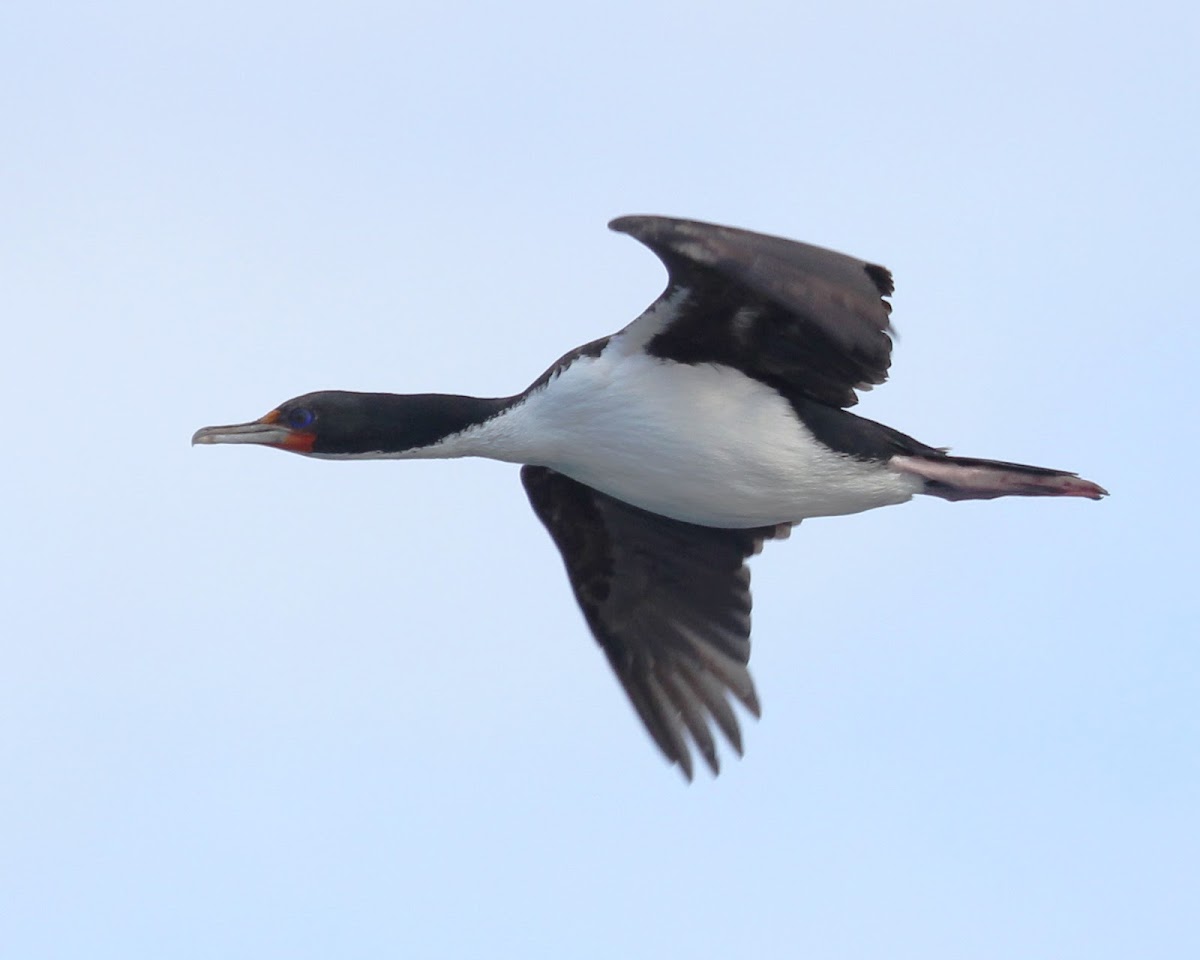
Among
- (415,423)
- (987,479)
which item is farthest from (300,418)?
(987,479)

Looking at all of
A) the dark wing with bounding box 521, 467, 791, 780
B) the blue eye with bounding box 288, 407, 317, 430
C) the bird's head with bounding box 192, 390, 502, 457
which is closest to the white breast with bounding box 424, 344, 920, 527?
the bird's head with bounding box 192, 390, 502, 457

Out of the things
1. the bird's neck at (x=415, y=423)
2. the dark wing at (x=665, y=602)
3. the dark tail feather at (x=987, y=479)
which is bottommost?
the dark wing at (x=665, y=602)

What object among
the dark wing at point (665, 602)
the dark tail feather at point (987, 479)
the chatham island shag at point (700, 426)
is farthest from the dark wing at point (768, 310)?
the dark wing at point (665, 602)

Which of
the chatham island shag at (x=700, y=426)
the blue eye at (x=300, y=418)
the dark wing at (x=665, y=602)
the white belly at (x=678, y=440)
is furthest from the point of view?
the dark wing at (x=665, y=602)

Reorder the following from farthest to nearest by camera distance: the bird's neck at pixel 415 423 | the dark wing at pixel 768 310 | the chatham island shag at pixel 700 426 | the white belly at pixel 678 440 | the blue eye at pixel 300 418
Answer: the blue eye at pixel 300 418, the bird's neck at pixel 415 423, the white belly at pixel 678 440, the chatham island shag at pixel 700 426, the dark wing at pixel 768 310

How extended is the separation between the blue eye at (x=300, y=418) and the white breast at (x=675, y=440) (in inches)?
33.4

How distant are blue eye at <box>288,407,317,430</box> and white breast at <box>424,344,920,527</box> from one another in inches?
33.4

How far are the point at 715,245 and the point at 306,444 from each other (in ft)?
11.3

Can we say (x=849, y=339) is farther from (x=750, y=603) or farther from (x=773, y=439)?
(x=750, y=603)

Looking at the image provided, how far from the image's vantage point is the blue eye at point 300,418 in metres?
14.1

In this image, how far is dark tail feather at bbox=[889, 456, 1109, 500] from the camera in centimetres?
1413

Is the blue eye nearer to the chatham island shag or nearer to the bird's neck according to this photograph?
the chatham island shag

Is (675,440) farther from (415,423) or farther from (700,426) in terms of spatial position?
(415,423)

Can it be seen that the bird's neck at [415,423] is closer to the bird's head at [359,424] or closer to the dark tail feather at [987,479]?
the bird's head at [359,424]
